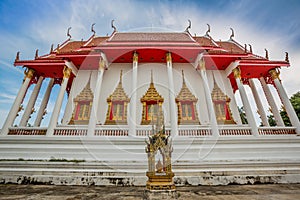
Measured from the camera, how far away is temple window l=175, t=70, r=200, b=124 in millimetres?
8953

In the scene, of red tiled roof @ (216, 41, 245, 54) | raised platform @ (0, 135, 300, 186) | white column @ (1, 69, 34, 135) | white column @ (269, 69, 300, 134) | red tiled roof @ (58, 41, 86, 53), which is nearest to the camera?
raised platform @ (0, 135, 300, 186)

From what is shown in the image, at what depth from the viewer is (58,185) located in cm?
423

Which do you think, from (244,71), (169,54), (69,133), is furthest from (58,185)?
(244,71)

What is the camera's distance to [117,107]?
9195 mm

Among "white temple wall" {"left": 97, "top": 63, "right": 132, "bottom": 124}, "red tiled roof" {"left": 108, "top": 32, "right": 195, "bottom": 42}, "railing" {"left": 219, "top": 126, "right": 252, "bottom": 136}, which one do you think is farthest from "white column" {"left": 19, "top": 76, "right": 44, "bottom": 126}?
"railing" {"left": 219, "top": 126, "right": 252, "bottom": 136}

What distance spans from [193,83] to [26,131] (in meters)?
9.30

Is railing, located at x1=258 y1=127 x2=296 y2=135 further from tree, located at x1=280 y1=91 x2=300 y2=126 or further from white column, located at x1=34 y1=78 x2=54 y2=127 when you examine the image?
white column, located at x1=34 y1=78 x2=54 y2=127

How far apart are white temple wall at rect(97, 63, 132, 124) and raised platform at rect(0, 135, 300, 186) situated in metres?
2.70

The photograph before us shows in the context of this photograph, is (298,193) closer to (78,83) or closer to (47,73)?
(78,83)

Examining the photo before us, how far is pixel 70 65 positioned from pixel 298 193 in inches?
418

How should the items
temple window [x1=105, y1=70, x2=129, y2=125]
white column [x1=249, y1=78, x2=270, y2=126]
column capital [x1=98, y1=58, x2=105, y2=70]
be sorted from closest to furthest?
1. column capital [x1=98, y1=58, x2=105, y2=70]
2. temple window [x1=105, y1=70, x2=129, y2=125]
3. white column [x1=249, y1=78, x2=270, y2=126]

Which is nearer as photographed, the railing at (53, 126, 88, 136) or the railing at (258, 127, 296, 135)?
the railing at (53, 126, 88, 136)

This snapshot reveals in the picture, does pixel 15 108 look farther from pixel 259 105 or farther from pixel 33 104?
pixel 259 105

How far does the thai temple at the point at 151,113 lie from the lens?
550cm
